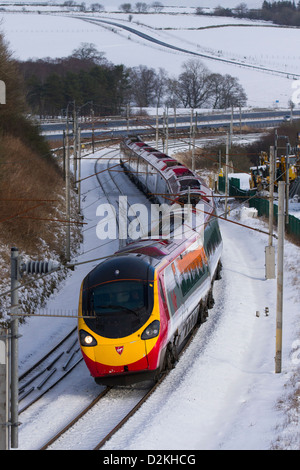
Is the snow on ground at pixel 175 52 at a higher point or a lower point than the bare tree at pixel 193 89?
higher

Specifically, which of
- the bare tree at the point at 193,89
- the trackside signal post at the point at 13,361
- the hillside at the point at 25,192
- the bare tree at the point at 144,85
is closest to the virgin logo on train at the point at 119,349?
the trackside signal post at the point at 13,361

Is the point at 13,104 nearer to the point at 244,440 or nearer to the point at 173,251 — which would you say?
the point at 173,251

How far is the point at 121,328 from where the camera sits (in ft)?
51.4

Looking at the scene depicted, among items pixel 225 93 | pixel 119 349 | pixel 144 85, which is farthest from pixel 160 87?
pixel 119 349

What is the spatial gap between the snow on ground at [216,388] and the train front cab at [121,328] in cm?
99

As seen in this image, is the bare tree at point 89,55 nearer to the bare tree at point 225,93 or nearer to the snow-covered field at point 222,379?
the bare tree at point 225,93

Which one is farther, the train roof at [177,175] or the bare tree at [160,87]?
the bare tree at [160,87]

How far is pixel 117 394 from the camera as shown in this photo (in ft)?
55.4

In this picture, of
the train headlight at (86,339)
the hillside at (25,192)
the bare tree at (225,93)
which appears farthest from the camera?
the bare tree at (225,93)

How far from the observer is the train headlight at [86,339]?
15.8 meters

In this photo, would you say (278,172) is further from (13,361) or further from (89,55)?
(89,55)

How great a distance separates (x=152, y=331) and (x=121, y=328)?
72cm

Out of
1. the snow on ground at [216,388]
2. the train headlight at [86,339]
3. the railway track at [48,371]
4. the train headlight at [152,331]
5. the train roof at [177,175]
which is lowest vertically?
the railway track at [48,371]
